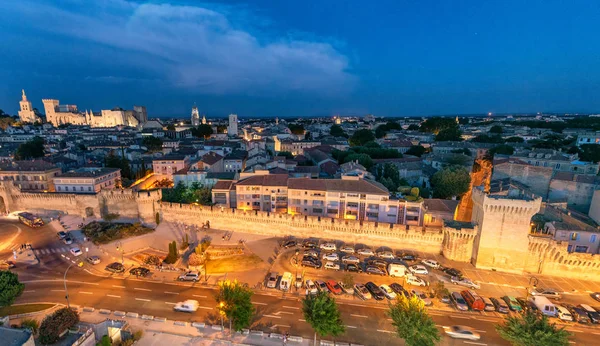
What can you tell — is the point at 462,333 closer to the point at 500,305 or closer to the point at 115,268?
the point at 500,305

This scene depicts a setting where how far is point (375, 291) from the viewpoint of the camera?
26000 millimetres

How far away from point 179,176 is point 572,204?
6340 centimetres

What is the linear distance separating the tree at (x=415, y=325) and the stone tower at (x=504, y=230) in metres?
16.3

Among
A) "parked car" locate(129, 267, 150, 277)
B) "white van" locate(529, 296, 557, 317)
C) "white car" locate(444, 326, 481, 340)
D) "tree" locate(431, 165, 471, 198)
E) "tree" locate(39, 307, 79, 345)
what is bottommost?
"parked car" locate(129, 267, 150, 277)

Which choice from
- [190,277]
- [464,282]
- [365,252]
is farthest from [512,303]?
[190,277]

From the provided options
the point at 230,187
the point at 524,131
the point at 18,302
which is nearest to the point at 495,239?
the point at 230,187

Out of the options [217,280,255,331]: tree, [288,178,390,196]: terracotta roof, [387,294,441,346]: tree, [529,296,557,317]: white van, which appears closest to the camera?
[387,294,441,346]: tree

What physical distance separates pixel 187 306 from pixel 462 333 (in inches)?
866

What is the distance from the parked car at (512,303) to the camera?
24.4 meters

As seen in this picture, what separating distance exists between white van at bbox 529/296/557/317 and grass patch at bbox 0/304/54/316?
1639 inches

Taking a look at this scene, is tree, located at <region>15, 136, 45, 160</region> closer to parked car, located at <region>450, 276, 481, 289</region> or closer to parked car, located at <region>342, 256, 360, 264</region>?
parked car, located at <region>342, 256, 360, 264</region>

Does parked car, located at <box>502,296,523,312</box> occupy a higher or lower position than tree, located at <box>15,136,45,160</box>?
lower

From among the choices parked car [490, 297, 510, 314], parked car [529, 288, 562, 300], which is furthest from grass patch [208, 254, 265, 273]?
parked car [529, 288, 562, 300]

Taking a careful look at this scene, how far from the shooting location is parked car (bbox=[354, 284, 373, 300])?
25.6m
